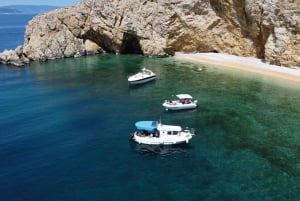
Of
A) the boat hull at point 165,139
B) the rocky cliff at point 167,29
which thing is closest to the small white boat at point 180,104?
the boat hull at point 165,139

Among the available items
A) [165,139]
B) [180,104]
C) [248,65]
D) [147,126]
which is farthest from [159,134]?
[248,65]

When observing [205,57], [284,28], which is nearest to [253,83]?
[284,28]

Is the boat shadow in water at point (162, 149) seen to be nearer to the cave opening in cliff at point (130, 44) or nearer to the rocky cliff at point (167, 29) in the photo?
the rocky cliff at point (167, 29)

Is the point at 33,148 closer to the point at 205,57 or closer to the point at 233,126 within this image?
the point at 233,126

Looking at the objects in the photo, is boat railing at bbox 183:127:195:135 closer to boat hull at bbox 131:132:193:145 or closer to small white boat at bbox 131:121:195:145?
small white boat at bbox 131:121:195:145

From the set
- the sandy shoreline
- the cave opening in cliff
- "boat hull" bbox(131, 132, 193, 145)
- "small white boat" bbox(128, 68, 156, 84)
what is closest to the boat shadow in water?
"boat hull" bbox(131, 132, 193, 145)
